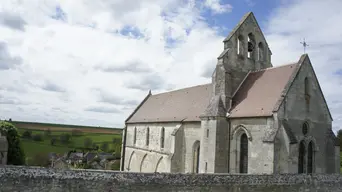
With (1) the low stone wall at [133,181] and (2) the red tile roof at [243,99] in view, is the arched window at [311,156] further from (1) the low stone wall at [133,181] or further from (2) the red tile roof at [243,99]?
(2) the red tile roof at [243,99]

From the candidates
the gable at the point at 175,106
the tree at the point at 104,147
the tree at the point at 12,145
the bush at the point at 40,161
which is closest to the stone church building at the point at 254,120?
the gable at the point at 175,106

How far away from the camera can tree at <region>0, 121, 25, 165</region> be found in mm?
35438

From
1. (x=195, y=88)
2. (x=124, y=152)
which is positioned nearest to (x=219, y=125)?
(x=195, y=88)

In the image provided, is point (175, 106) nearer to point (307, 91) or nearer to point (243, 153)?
point (243, 153)

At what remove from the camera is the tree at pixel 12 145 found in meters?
35.4

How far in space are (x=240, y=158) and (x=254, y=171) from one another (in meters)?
1.87

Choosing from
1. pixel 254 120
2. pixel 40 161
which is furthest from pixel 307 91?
pixel 40 161

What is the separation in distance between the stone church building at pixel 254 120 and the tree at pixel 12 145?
20.2 metres

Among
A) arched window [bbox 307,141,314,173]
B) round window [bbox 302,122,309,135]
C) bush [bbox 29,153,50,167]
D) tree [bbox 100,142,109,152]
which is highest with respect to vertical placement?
round window [bbox 302,122,309,135]

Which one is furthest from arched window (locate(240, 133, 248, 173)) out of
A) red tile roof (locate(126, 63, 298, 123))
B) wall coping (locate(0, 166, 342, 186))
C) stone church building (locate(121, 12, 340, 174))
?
wall coping (locate(0, 166, 342, 186))

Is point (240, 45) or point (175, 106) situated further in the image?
point (175, 106)

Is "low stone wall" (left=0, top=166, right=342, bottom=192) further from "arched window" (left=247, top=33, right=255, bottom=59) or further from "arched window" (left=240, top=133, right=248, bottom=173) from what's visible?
"arched window" (left=247, top=33, right=255, bottom=59)

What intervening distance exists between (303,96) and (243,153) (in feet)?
19.2

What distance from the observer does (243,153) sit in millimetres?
20828
